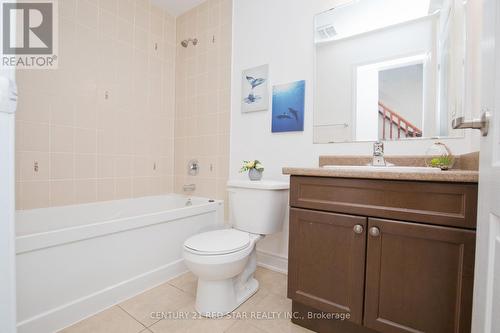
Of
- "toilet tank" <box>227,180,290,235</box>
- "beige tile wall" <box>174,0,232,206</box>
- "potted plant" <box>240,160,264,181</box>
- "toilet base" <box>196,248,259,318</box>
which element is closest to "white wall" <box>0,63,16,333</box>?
"toilet base" <box>196,248,259,318</box>

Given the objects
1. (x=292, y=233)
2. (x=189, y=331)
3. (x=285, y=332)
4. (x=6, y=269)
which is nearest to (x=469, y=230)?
(x=292, y=233)

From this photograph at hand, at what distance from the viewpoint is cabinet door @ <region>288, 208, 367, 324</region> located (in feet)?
3.37

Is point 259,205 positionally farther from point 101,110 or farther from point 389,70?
point 101,110

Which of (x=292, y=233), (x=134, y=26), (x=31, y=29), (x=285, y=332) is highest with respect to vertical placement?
(x=134, y=26)

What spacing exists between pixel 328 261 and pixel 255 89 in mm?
1453

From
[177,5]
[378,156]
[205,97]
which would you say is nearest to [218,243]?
[378,156]

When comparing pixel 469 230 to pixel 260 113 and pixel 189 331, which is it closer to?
pixel 189 331

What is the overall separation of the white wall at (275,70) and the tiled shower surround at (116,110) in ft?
0.49

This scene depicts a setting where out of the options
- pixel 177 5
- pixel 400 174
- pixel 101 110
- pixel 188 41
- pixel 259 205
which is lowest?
pixel 259 205

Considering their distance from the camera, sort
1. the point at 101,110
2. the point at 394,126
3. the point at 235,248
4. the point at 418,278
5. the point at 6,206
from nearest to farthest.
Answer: the point at 6,206 → the point at 418,278 → the point at 235,248 → the point at 394,126 → the point at 101,110

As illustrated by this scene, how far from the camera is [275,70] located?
1.88 metres

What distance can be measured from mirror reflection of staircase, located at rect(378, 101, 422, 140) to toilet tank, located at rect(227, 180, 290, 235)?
72cm

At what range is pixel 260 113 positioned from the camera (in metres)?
1.98

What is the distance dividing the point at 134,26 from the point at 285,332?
2766mm
